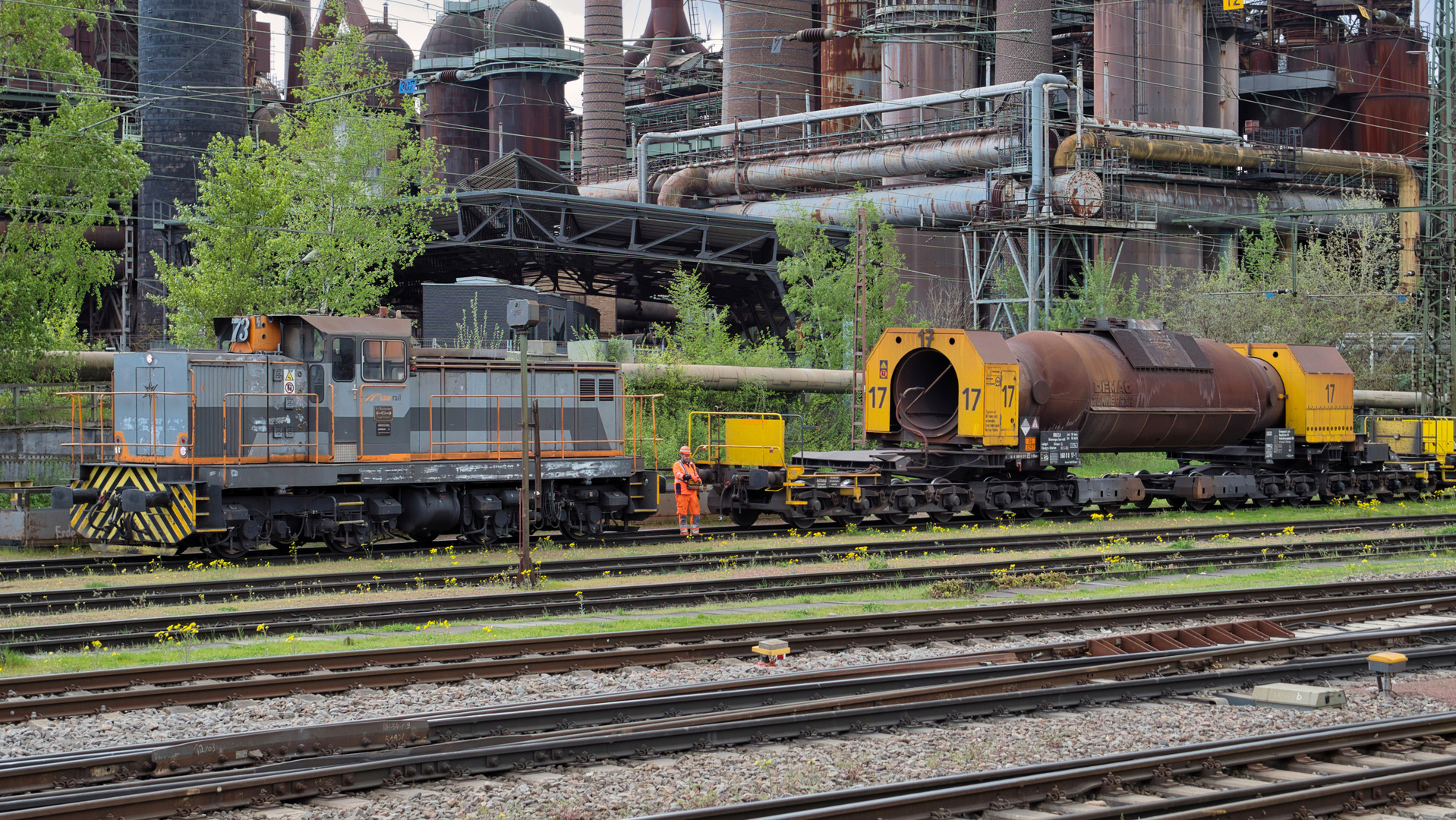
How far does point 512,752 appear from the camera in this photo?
780cm

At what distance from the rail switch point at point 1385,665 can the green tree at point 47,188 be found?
73.6ft

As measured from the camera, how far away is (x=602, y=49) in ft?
238

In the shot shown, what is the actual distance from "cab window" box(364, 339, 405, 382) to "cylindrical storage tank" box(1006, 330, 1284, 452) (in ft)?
35.5

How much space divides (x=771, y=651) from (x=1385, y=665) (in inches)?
193

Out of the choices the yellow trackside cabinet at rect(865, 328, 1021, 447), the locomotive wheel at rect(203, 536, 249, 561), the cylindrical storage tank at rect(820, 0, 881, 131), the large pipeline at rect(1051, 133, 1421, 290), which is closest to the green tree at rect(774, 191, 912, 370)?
the large pipeline at rect(1051, 133, 1421, 290)

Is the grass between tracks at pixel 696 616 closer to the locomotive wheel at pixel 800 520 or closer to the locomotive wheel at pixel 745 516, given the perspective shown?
the locomotive wheel at pixel 800 520

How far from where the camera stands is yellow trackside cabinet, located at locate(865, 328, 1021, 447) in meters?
22.3

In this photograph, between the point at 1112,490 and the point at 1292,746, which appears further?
the point at 1112,490

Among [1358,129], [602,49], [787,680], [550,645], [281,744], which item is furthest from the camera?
[602,49]

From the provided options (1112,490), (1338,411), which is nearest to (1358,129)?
(1338,411)

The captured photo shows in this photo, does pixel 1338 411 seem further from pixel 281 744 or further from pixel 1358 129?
pixel 1358 129

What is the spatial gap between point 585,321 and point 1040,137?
16813 mm

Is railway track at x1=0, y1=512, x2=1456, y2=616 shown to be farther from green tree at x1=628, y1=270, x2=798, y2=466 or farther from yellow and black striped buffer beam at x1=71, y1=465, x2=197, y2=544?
green tree at x1=628, y1=270, x2=798, y2=466

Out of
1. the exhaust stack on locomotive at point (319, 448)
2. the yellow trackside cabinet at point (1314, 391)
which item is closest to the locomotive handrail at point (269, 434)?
the exhaust stack on locomotive at point (319, 448)
